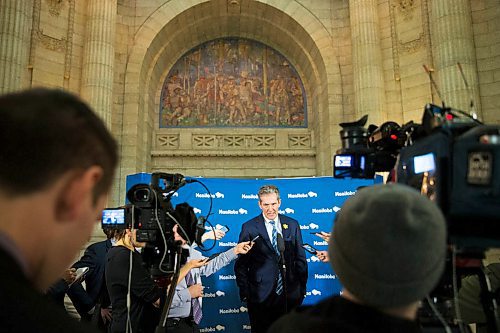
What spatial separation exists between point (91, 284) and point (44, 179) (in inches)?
183

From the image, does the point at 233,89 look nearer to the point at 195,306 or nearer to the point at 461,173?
the point at 195,306

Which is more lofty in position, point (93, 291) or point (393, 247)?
point (393, 247)

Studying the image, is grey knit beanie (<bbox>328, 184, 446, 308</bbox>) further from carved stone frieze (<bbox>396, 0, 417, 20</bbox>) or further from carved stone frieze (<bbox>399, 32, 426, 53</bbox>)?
carved stone frieze (<bbox>396, 0, 417, 20</bbox>)

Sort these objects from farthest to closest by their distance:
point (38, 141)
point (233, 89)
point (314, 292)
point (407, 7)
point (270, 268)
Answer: point (233, 89) → point (407, 7) → point (314, 292) → point (270, 268) → point (38, 141)

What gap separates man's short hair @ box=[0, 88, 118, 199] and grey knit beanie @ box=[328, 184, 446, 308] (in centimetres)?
65

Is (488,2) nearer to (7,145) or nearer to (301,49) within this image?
(301,49)

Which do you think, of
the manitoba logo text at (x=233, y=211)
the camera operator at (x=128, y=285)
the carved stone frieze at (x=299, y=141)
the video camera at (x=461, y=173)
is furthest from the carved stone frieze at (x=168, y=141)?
the video camera at (x=461, y=173)

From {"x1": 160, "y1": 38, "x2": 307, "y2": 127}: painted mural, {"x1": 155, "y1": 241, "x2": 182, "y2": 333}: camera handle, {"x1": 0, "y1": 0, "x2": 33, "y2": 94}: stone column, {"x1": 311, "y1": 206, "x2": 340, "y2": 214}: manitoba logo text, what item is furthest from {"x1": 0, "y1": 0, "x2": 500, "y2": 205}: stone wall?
{"x1": 155, "y1": 241, "x2": 182, "y2": 333}: camera handle

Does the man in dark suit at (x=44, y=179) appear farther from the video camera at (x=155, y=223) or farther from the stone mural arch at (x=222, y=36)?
the stone mural arch at (x=222, y=36)

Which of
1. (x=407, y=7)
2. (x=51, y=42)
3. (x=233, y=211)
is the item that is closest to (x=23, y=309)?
(x=233, y=211)

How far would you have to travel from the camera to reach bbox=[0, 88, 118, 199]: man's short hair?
734mm

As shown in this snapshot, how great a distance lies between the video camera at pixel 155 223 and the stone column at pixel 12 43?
658cm

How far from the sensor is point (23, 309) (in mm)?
598

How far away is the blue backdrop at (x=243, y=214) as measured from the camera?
648 centimetres
